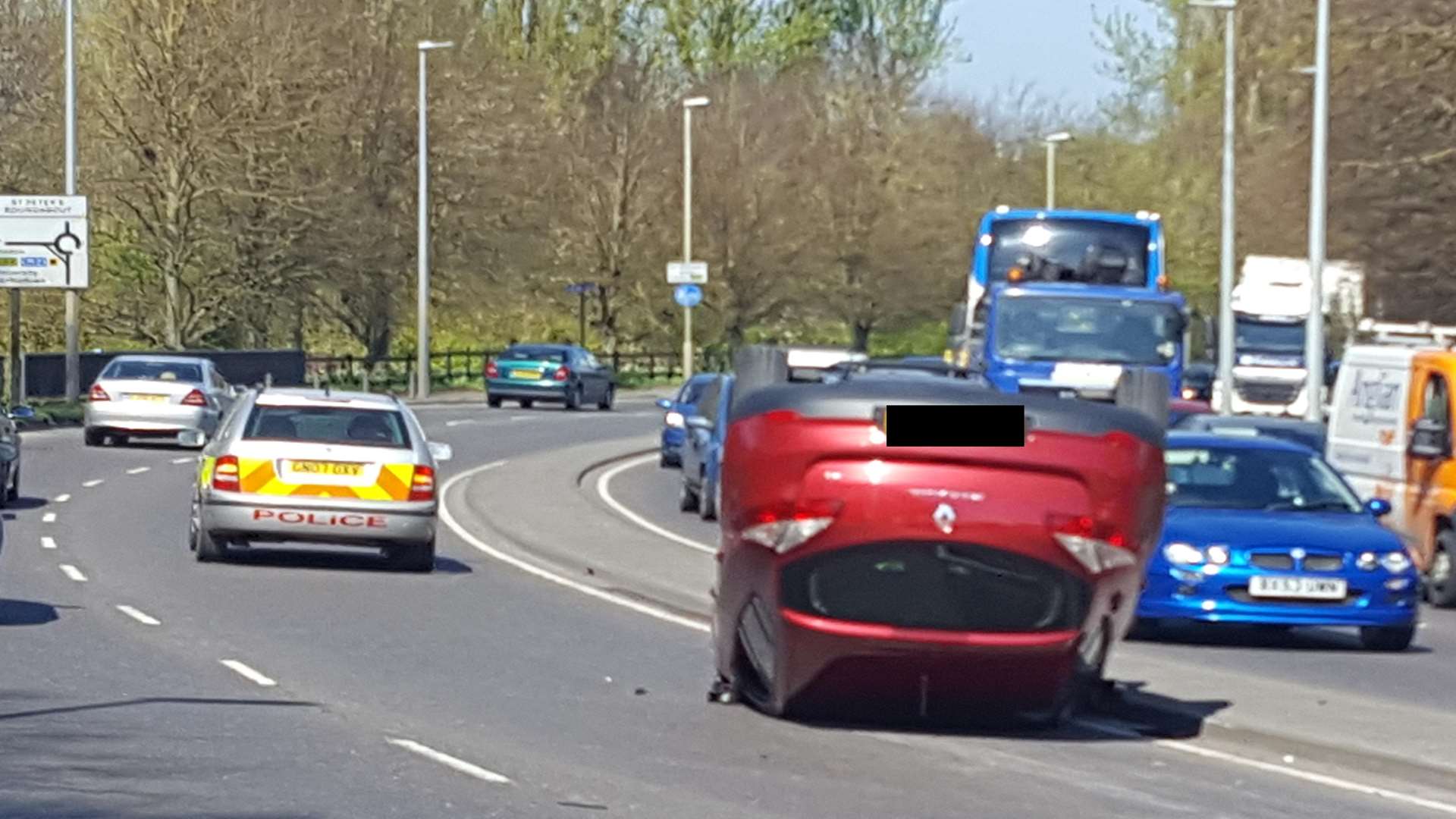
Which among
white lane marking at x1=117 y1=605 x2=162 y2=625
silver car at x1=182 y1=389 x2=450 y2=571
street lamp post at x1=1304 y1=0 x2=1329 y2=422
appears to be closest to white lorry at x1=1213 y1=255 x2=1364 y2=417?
street lamp post at x1=1304 y1=0 x2=1329 y2=422

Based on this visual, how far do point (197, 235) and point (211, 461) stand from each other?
4153 centimetres

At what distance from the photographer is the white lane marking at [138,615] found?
16.8m

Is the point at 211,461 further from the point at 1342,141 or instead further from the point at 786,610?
the point at 1342,141

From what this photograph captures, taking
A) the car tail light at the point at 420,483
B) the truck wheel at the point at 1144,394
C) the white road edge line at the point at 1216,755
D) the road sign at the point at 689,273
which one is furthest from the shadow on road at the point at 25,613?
the road sign at the point at 689,273

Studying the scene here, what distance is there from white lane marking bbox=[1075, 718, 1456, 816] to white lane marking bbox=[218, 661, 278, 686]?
4.11 m

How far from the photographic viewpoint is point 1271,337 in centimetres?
5853

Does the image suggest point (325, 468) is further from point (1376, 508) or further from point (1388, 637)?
point (1388, 637)

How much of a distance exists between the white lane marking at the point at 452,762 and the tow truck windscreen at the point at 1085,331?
19.1 metres

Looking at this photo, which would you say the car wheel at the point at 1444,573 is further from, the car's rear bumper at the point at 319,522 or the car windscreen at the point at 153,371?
the car windscreen at the point at 153,371

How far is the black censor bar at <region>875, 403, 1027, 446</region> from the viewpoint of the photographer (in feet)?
38.3

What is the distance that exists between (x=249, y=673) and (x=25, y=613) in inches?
136

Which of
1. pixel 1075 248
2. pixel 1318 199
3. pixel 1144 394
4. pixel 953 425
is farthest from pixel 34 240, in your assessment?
pixel 953 425

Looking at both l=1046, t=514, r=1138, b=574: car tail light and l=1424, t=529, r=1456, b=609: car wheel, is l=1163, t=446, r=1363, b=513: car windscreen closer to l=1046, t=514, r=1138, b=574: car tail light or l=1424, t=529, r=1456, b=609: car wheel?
l=1424, t=529, r=1456, b=609: car wheel

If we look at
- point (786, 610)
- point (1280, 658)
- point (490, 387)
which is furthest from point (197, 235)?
point (786, 610)
